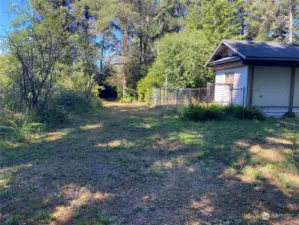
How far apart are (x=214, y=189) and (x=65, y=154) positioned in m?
3.05

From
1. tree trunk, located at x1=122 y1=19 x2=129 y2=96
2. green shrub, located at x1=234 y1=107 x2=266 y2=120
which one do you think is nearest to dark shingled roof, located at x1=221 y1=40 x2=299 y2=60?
green shrub, located at x1=234 y1=107 x2=266 y2=120

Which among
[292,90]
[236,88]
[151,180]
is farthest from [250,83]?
[151,180]

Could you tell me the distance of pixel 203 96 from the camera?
14953 mm

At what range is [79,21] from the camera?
2381 cm

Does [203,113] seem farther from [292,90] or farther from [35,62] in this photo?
[35,62]

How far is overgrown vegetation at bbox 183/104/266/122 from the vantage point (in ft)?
30.7

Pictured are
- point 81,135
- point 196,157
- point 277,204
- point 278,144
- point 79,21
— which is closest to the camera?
point 277,204

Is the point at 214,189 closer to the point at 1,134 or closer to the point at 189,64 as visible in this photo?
the point at 1,134

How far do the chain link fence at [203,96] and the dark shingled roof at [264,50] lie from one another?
167 cm

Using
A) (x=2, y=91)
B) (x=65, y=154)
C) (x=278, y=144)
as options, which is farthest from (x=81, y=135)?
(x=278, y=144)

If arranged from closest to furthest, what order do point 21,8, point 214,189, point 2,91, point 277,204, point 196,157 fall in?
point 277,204 < point 214,189 < point 196,157 < point 2,91 < point 21,8

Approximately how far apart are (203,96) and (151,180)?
38.3ft

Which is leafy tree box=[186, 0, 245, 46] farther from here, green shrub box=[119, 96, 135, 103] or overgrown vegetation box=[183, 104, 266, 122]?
overgrown vegetation box=[183, 104, 266, 122]

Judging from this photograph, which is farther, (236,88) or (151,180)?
(236,88)
